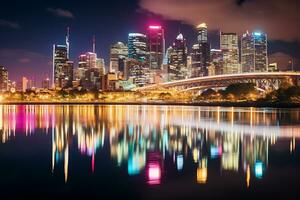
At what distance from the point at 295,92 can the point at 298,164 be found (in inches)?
3008

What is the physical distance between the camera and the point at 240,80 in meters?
127

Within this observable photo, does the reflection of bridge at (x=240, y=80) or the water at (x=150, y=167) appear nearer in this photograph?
the water at (x=150, y=167)

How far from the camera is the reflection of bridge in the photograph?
11084 centimetres

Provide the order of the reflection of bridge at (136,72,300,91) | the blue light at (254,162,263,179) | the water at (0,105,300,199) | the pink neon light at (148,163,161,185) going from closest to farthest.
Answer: the water at (0,105,300,199)
the pink neon light at (148,163,161,185)
the blue light at (254,162,263,179)
the reflection of bridge at (136,72,300,91)

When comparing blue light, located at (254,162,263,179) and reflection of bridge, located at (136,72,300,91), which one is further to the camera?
reflection of bridge, located at (136,72,300,91)

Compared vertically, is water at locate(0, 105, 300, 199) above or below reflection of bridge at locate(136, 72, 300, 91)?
below

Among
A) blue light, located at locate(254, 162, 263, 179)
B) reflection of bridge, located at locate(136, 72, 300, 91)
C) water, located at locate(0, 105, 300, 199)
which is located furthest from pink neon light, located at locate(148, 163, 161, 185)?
reflection of bridge, located at locate(136, 72, 300, 91)

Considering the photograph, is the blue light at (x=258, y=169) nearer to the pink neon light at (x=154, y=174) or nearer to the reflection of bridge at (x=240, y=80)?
the pink neon light at (x=154, y=174)

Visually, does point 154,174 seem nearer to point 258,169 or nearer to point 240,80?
point 258,169

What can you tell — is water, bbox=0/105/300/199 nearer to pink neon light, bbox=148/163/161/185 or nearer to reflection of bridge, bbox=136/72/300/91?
pink neon light, bbox=148/163/161/185

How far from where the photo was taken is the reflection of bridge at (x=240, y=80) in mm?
110838

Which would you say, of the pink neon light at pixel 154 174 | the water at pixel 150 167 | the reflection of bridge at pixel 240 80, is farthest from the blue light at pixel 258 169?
the reflection of bridge at pixel 240 80

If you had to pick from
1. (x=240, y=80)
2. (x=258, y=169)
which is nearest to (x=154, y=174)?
(x=258, y=169)

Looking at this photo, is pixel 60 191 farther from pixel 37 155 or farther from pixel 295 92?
pixel 295 92
